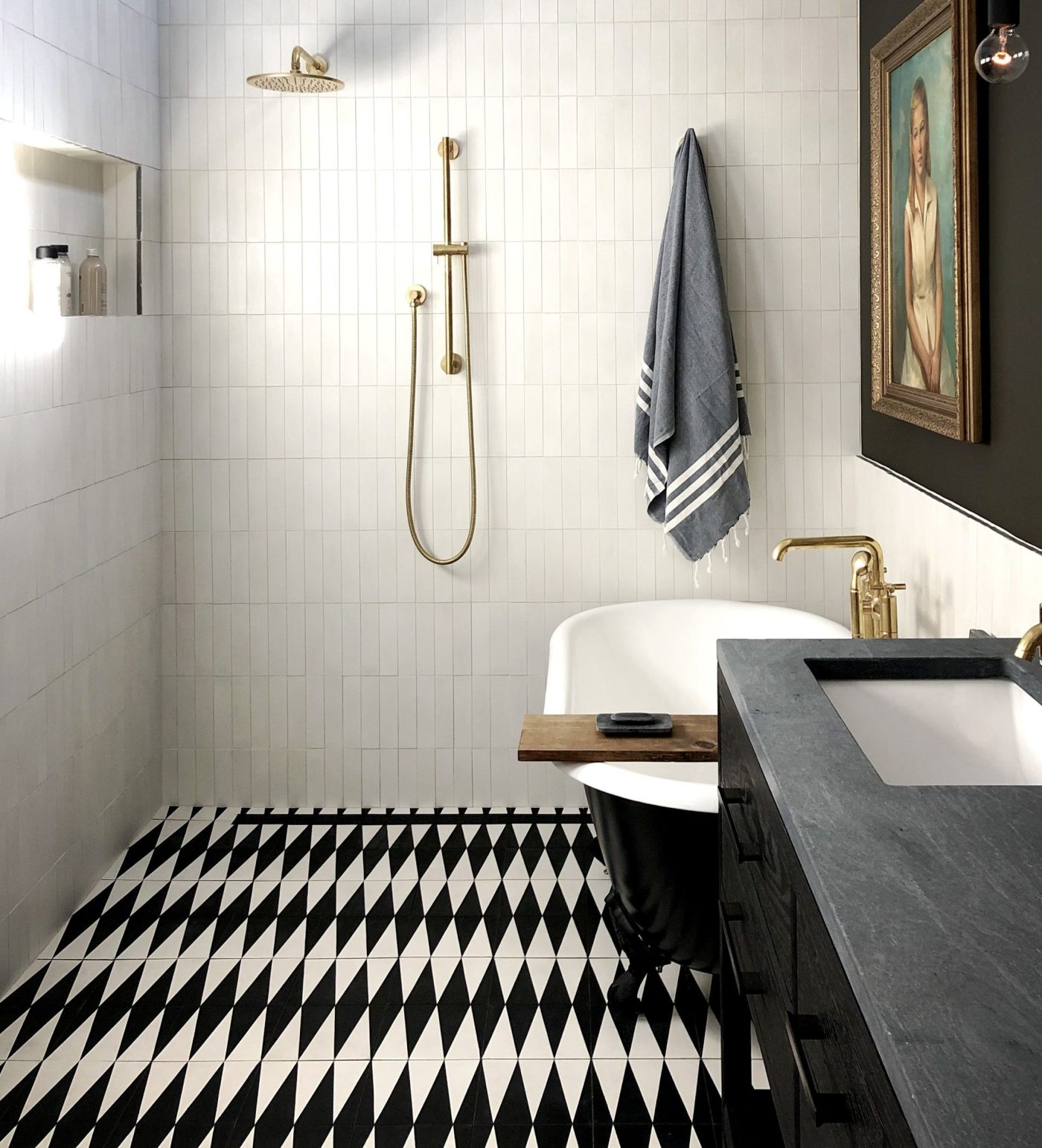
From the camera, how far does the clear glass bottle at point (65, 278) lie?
2869 millimetres

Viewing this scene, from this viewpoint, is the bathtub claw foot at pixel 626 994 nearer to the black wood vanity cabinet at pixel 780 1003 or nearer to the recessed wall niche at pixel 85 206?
the black wood vanity cabinet at pixel 780 1003

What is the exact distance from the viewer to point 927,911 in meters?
0.94

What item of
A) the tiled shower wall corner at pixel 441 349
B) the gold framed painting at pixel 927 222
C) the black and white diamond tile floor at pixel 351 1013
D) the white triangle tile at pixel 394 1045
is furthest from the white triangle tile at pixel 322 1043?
the gold framed painting at pixel 927 222

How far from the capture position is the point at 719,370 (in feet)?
11.2

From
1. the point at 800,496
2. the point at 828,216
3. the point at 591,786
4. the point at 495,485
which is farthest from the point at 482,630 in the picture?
the point at 828,216

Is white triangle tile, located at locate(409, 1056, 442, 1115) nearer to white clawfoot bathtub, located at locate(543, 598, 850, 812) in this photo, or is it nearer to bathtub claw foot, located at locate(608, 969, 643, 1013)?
bathtub claw foot, located at locate(608, 969, 643, 1013)

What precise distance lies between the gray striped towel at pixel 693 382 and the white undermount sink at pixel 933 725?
182cm

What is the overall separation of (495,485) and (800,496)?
0.97m

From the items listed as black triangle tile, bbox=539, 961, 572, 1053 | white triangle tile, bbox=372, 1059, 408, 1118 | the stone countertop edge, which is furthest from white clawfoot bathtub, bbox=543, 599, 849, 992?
the stone countertop edge

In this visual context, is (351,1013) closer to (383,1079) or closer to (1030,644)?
(383,1079)

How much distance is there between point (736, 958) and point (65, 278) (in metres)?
2.32

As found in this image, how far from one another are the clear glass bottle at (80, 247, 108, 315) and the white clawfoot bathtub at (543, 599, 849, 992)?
1562mm

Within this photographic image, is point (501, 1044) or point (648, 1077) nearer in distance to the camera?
point (648, 1077)

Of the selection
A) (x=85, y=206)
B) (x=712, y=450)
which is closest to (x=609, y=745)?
(x=712, y=450)
